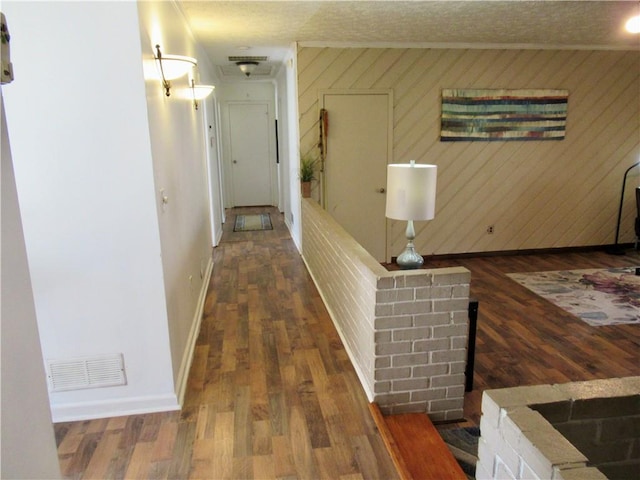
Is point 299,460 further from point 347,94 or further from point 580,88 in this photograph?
point 580,88

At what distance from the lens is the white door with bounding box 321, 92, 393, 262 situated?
501 centimetres

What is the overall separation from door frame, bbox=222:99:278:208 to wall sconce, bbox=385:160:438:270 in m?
6.28

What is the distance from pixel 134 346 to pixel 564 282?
4.14 m

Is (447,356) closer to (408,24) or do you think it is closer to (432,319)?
(432,319)

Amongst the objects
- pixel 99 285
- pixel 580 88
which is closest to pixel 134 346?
pixel 99 285

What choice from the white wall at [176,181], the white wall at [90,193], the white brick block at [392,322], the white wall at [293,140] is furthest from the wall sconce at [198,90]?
the white brick block at [392,322]

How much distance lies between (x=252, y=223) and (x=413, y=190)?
5.04 metres

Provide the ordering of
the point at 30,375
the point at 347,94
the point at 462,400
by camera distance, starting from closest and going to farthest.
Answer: the point at 30,375 → the point at 462,400 → the point at 347,94

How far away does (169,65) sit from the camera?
250 cm

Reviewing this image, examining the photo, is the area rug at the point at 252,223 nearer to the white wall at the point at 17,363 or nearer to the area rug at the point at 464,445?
the area rug at the point at 464,445

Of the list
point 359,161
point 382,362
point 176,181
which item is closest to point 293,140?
point 359,161

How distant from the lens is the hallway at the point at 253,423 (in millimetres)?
2018

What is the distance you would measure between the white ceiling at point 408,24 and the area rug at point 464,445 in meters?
2.92

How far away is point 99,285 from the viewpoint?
7.30 feet
